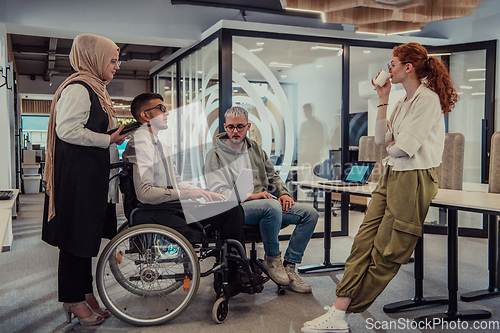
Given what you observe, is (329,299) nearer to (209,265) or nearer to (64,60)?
(209,265)

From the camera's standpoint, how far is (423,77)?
2070 millimetres

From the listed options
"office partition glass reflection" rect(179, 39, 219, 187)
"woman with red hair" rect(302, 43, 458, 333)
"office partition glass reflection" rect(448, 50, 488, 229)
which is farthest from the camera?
"office partition glass reflection" rect(448, 50, 488, 229)

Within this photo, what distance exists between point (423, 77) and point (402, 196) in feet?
2.11

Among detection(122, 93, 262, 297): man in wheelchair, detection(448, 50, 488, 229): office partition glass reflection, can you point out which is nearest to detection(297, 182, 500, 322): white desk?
detection(122, 93, 262, 297): man in wheelchair

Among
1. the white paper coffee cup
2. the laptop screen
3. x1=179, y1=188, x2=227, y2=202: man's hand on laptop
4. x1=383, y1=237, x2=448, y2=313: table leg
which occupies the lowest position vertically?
x1=383, y1=237, x2=448, y2=313: table leg

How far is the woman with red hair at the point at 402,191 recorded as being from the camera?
1.94 meters

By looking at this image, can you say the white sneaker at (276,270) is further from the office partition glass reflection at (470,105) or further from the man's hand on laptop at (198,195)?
the office partition glass reflection at (470,105)

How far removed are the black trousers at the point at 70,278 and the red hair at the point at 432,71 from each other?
79.7 inches

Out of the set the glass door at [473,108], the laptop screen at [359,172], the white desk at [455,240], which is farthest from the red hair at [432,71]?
the glass door at [473,108]

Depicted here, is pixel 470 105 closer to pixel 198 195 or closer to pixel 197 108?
pixel 197 108

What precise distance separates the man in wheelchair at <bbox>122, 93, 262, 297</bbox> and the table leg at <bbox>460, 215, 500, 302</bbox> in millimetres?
1515

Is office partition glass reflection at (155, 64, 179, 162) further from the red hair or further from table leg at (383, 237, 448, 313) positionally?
the red hair

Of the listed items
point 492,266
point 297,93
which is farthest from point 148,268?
point 297,93

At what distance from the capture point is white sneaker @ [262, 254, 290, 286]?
2.65m
